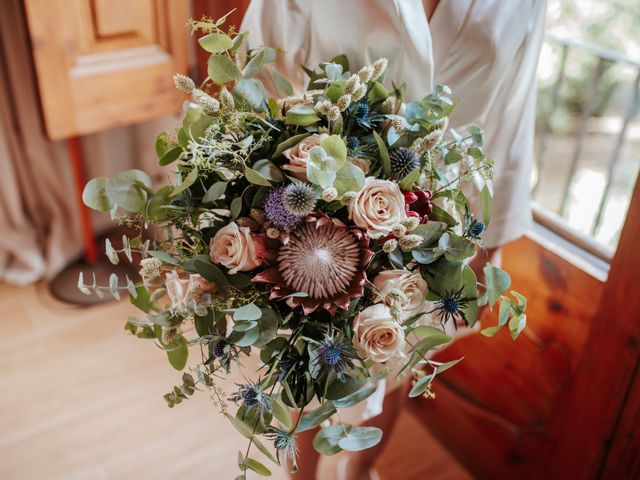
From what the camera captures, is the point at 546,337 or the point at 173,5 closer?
the point at 546,337

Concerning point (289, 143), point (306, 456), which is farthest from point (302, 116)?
point (306, 456)

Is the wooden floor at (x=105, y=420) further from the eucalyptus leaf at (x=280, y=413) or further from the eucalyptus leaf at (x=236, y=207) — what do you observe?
the eucalyptus leaf at (x=236, y=207)

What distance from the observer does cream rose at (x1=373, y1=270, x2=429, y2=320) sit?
2.72 feet

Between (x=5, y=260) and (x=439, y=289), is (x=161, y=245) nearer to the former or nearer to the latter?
(x=439, y=289)

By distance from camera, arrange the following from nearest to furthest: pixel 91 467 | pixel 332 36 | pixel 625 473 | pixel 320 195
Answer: pixel 320 195
pixel 332 36
pixel 625 473
pixel 91 467

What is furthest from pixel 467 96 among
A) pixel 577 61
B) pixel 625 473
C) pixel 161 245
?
pixel 577 61

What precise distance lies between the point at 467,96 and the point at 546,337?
67cm

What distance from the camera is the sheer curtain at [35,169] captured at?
2.03 metres

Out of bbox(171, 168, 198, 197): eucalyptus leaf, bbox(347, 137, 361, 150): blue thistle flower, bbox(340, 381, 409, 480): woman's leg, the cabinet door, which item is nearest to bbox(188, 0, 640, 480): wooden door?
the cabinet door

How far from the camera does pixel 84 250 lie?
2.36 metres

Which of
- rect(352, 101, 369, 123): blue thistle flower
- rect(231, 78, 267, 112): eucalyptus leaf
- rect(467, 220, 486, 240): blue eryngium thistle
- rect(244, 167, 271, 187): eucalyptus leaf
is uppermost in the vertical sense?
rect(231, 78, 267, 112): eucalyptus leaf

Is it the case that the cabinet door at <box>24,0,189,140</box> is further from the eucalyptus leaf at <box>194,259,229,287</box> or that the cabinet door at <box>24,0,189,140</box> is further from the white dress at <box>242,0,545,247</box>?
the eucalyptus leaf at <box>194,259,229,287</box>

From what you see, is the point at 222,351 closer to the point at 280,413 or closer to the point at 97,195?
the point at 280,413

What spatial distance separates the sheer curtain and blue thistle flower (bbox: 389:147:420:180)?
146 centimetres
